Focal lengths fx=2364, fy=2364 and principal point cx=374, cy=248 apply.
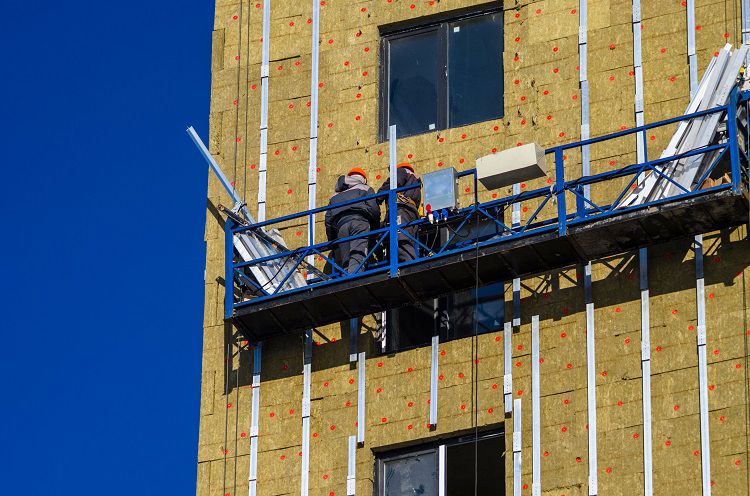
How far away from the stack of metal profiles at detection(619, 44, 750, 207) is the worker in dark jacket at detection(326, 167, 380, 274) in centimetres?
390

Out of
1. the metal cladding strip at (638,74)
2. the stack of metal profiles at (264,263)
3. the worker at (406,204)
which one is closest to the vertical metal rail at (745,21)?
the metal cladding strip at (638,74)

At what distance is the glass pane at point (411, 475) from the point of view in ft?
105

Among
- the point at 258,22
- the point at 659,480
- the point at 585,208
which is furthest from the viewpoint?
the point at 258,22

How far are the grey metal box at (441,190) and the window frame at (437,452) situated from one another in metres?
3.13

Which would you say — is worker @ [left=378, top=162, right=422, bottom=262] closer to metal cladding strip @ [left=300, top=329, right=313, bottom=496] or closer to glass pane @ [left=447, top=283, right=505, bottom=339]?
glass pane @ [left=447, top=283, right=505, bottom=339]

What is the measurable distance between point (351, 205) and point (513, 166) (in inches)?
107

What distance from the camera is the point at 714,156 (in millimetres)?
31281

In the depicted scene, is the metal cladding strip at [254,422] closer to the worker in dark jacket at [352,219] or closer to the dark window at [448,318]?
the worker in dark jacket at [352,219]

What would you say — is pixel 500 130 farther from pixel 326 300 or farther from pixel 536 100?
pixel 326 300

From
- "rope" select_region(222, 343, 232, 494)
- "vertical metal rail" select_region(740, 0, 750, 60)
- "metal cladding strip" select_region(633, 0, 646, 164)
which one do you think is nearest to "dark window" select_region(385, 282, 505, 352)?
"rope" select_region(222, 343, 232, 494)

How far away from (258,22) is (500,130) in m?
4.71

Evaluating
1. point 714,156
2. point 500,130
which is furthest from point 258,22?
point 714,156

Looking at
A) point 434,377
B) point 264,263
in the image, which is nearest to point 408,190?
point 264,263

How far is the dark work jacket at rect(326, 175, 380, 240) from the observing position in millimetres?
33344
